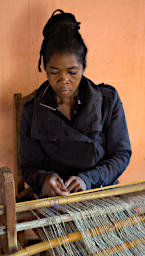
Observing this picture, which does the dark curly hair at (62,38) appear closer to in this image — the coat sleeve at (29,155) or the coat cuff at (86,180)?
the coat sleeve at (29,155)

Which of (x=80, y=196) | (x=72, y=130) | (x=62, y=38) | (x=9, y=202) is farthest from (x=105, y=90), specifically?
(x=9, y=202)

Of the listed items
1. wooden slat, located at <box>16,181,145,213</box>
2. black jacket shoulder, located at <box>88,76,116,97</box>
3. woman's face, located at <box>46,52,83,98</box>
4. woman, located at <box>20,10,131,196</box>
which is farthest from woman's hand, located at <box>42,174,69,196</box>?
black jacket shoulder, located at <box>88,76,116,97</box>

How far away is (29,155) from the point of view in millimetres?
1451

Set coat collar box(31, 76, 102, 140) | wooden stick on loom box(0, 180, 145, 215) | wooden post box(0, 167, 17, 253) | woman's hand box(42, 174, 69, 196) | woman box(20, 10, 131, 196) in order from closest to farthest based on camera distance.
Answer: wooden post box(0, 167, 17, 253), wooden stick on loom box(0, 180, 145, 215), woman's hand box(42, 174, 69, 196), woman box(20, 10, 131, 196), coat collar box(31, 76, 102, 140)

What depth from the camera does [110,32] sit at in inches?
70.3

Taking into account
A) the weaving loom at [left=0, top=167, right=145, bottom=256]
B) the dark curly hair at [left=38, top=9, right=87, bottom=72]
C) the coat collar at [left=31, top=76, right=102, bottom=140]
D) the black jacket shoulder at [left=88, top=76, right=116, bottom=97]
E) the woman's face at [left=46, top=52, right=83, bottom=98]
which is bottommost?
the weaving loom at [left=0, top=167, right=145, bottom=256]

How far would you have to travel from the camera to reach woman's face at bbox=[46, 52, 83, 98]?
118cm

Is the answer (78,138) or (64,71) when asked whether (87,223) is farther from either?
(64,71)

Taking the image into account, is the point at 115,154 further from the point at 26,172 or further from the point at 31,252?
the point at 31,252

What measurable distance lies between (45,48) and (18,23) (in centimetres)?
34

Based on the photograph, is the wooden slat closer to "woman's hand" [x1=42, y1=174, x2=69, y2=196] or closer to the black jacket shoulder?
"woman's hand" [x1=42, y1=174, x2=69, y2=196]

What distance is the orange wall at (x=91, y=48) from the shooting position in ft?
4.93

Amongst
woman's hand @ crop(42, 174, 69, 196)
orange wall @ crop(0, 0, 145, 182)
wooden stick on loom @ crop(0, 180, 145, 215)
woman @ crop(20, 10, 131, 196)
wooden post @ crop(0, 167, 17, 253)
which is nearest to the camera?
wooden post @ crop(0, 167, 17, 253)

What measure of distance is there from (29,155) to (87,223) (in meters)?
0.59
